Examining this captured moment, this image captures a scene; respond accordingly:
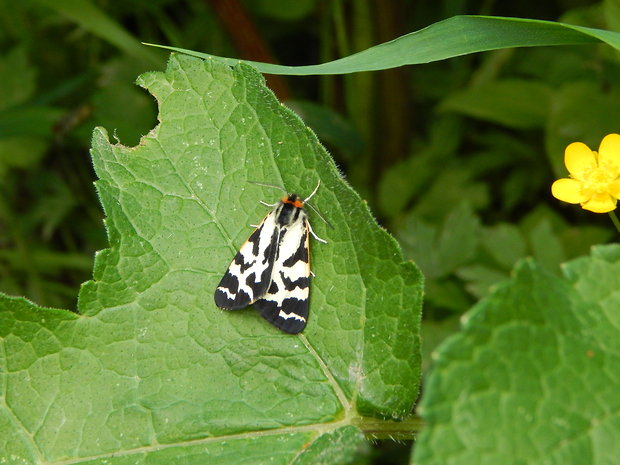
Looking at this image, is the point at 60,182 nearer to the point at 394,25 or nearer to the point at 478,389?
the point at 394,25

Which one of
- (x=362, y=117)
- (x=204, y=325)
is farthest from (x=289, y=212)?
(x=362, y=117)

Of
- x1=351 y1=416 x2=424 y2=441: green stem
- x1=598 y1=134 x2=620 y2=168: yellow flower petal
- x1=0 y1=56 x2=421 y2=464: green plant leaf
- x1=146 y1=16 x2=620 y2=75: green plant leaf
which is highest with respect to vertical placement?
x1=146 y1=16 x2=620 y2=75: green plant leaf

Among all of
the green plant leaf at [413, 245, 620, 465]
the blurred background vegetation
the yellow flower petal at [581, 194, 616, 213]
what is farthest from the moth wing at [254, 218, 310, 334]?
the blurred background vegetation

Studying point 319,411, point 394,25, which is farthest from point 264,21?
point 319,411

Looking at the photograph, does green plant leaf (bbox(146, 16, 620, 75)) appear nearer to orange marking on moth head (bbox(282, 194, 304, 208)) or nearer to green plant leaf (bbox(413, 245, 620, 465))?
orange marking on moth head (bbox(282, 194, 304, 208))

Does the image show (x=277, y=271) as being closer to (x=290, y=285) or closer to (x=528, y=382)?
(x=290, y=285)

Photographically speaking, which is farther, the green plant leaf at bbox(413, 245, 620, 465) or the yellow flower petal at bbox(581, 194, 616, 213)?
the yellow flower petal at bbox(581, 194, 616, 213)

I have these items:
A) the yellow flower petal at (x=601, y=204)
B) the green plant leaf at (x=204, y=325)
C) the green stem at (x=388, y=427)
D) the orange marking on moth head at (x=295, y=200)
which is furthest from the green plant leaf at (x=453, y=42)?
the green stem at (x=388, y=427)
